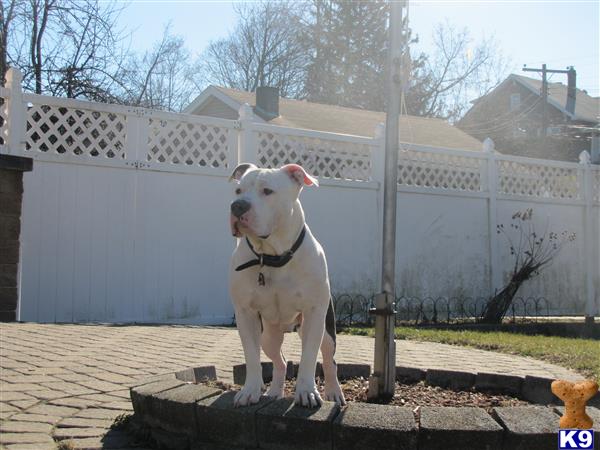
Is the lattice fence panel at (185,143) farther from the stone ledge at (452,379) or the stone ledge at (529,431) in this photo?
the stone ledge at (529,431)

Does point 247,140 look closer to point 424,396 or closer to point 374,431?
point 424,396

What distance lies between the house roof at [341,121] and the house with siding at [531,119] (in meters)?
17.8

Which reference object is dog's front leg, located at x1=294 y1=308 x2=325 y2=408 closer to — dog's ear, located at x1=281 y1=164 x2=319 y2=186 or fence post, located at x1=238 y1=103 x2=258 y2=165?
dog's ear, located at x1=281 y1=164 x2=319 y2=186

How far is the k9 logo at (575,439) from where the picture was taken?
2701 millimetres

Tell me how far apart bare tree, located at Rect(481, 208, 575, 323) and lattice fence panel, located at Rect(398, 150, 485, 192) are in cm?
104

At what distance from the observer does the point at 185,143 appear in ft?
31.4

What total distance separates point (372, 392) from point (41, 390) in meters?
1.96

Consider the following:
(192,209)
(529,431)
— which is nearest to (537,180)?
(192,209)

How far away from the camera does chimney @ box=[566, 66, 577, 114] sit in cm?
3581

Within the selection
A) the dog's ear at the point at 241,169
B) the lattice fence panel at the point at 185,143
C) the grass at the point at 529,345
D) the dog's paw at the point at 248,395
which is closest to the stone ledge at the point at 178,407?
the dog's paw at the point at 248,395

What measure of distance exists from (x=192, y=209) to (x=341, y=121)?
8.58 m

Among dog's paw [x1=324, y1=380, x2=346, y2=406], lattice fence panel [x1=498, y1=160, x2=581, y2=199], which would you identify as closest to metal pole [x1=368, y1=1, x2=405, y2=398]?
dog's paw [x1=324, y1=380, x2=346, y2=406]

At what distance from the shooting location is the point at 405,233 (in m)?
11.5

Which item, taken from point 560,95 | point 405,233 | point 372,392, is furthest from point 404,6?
point 560,95
